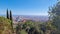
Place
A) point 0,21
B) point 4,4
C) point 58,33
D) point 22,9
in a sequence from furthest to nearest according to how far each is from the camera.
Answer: point 22,9 < point 4,4 < point 0,21 < point 58,33

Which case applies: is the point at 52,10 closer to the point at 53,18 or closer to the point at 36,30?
the point at 53,18

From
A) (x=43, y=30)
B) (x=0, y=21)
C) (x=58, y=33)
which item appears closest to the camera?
(x=58, y=33)

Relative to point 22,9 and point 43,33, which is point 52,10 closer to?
point 43,33

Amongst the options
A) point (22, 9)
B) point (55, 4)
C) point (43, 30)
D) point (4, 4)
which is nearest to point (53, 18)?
point (55, 4)

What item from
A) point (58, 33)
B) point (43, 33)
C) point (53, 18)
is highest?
point (53, 18)

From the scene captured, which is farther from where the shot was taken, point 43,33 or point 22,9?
point 22,9

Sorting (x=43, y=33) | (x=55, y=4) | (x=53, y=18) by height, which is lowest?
(x=43, y=33)

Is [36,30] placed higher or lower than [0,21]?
lower

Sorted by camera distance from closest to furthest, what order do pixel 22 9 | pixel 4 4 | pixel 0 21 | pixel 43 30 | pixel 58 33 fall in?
1. pixel 58 33
2. pixel 0 21
3. pixel 43 30
4. pixel 4 4
5. pixel 22 9

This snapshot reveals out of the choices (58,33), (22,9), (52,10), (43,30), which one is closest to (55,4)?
(52,10)
